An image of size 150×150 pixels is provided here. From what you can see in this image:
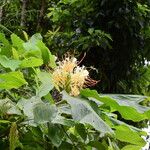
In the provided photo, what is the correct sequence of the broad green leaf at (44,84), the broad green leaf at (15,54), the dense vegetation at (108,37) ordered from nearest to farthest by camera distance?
the broad green leaf at (44,84), the broad green leaf at (15,54), the dense vegetation at (108,37)

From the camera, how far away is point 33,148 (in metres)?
0.91

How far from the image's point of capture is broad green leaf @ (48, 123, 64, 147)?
853 mm

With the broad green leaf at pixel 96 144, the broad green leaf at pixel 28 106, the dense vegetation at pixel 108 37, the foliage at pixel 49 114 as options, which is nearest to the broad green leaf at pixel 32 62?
the foliage at pixel 49 114

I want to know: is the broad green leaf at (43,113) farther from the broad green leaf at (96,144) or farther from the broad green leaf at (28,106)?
the broad green leaf at (96,144)

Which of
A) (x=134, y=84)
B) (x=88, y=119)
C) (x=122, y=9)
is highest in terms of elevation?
(x=122, y=9)

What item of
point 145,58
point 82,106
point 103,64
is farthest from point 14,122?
point 145,58

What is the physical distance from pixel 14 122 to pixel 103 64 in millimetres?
2288

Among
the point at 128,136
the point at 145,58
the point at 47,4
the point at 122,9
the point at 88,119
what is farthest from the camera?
the point at 47,4

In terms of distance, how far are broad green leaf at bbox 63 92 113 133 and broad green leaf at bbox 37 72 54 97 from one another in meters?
0.07

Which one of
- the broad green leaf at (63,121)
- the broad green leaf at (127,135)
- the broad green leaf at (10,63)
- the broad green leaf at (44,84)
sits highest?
the broad green leaf at (10,63)

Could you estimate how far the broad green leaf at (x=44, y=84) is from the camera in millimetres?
873

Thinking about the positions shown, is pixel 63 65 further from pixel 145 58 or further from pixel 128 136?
pixel 145 58

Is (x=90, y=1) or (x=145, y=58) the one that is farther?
(x=145, y=58)

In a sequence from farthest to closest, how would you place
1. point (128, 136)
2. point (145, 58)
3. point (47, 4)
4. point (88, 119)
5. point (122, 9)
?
point (47, 4) < point (145, 58) < point (122, 9) < point (128, 136) < point (88, 119)
